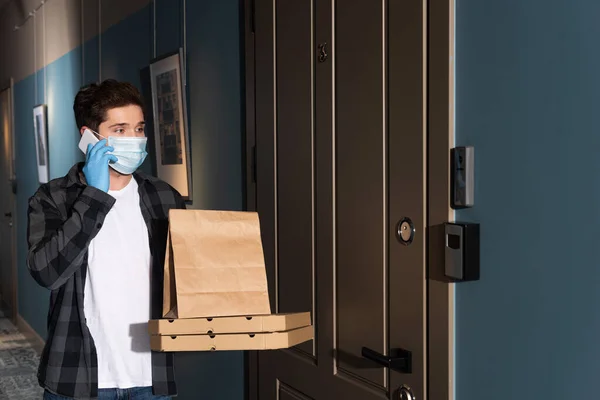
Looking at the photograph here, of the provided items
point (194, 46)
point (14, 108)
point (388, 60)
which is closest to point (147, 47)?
point (194, 46)

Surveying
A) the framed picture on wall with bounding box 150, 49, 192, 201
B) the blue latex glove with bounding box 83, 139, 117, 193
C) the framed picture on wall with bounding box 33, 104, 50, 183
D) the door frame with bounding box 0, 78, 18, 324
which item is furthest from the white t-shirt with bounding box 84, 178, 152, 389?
the door frame with bounding box 0, 78, 18, 324

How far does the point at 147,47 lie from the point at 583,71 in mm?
2715

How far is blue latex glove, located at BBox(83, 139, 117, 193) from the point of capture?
2027 mm

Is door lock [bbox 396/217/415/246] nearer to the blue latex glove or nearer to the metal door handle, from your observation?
the metal door handle

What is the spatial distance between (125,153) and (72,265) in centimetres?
37

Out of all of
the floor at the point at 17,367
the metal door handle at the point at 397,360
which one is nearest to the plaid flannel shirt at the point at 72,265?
the metal door handle at the point at 397,360

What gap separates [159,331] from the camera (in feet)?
5.30

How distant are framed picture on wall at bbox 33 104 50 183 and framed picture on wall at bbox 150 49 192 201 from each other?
267cm


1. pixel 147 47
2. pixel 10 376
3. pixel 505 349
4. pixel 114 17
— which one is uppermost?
pixel 114 17

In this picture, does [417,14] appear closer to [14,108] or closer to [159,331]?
[159,331]

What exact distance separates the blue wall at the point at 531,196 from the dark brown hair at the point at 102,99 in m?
1.03

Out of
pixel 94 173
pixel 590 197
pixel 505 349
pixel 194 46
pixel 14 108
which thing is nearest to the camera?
pixel 590 197

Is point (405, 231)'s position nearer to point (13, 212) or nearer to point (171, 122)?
point (171, 122)

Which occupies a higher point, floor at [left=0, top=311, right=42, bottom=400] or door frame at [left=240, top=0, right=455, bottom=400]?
door frame at [left=240, top=0, right=455, bottom=400]
